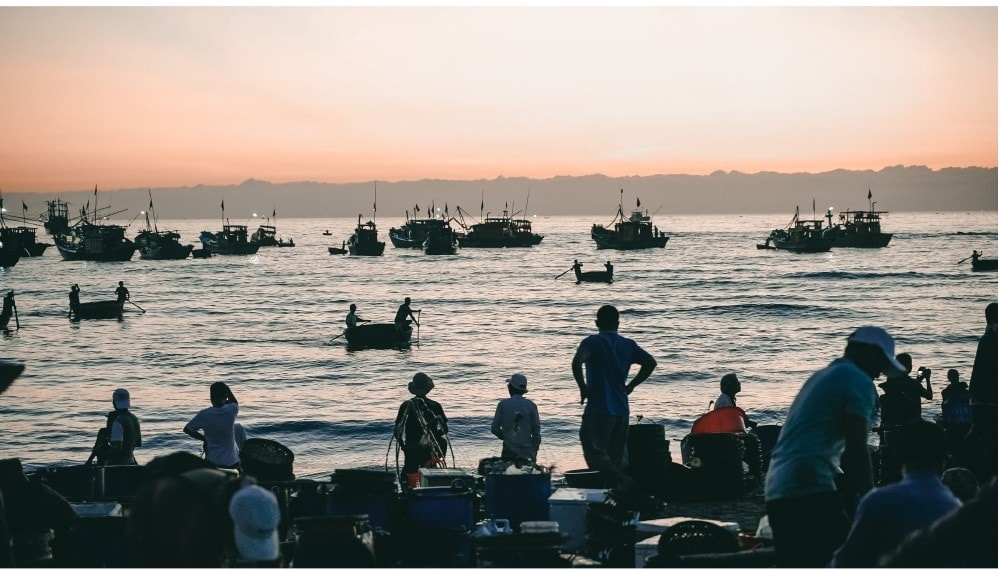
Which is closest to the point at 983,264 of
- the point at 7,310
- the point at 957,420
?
the point at 7,310

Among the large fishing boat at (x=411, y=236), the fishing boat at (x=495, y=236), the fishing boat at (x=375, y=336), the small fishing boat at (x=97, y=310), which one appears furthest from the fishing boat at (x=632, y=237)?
the fishing boat at (x=375, y=336)

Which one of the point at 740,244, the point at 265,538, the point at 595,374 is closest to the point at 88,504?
the point at 595,374

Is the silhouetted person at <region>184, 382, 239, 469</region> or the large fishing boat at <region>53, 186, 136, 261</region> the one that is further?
the large fishing boat at <region>53, 186, 136, 261</region>

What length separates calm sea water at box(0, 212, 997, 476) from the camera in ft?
75.7

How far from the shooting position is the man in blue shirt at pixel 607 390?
833 centimetres

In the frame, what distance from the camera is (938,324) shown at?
5156cm

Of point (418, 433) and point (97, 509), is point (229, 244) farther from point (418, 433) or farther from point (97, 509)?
point (97, 509)

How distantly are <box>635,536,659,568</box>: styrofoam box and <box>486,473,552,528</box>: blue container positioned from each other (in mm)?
1248

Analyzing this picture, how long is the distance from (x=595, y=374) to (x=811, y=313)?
176 feet

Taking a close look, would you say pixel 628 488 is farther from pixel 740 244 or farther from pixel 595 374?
pixel 740 244

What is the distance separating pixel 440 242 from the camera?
403 feet

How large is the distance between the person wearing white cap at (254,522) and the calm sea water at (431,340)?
11.0 m

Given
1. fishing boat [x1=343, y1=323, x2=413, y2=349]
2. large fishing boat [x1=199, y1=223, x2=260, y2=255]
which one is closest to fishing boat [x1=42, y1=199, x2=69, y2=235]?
large fishing boat [x1=199, y1=223, x2=260, y2=255]

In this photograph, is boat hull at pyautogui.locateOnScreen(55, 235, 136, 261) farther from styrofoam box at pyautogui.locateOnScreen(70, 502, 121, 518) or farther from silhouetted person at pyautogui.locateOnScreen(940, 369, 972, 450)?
silhouetted person at pyautogui.locateOnScreen(940, 369, 972, 450)
